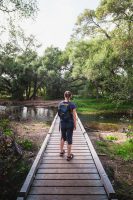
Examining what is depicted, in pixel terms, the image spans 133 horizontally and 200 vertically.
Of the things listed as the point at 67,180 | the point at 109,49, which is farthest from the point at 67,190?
the point at 109,49

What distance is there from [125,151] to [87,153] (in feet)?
12.0

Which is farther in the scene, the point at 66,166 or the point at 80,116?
the point at 80,116

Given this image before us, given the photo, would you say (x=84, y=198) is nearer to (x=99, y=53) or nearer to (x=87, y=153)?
(x=87, y=153)

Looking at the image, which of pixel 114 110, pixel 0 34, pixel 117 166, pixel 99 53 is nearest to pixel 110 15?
pixel 99 53

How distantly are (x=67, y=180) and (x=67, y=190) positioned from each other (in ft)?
2.03

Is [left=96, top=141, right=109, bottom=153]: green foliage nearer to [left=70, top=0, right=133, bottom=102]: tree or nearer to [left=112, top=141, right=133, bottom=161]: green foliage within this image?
[left=112, top=141, right=133, bottom=161]: green foliage

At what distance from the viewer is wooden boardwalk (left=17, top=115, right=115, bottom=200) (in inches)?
227

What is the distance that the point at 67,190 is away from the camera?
605cm

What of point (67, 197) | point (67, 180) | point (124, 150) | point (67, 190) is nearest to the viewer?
point (67, 197)

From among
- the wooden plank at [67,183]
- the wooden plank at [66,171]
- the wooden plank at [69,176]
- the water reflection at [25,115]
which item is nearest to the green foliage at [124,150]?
the wooden plank at [66,171]

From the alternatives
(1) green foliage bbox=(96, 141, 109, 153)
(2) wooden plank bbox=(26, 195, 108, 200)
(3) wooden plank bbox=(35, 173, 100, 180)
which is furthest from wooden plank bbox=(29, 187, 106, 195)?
(1) green foliage bbox=(96, 141, 109, 153)

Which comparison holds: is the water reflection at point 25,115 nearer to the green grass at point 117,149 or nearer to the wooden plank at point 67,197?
the green grass at point 117,149

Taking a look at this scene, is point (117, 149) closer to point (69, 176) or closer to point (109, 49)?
point (69, 176)

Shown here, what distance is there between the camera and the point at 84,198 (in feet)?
18.5
